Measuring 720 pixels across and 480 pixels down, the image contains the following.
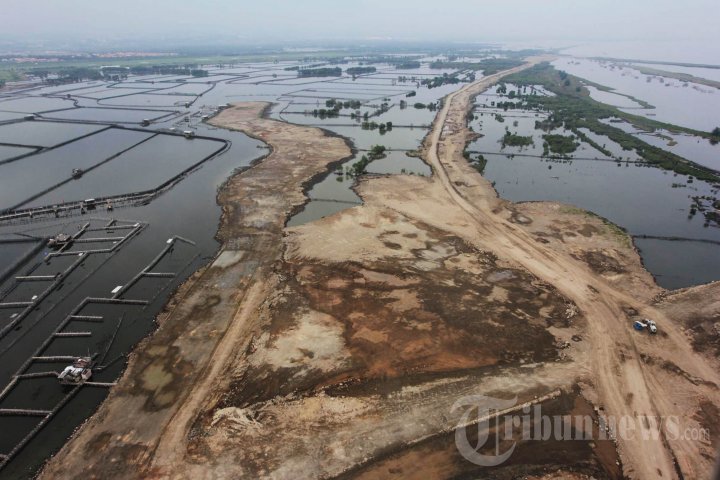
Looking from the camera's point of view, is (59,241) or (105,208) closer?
(59,241)

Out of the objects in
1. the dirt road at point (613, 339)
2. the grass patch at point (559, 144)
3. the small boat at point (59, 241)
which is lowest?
the dirt road at point (613, 339)

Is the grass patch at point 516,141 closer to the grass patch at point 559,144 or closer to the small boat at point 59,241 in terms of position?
the grass patch at point 559,144

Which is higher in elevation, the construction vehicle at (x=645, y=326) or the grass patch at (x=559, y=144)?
the grass patch at (x=559, y=144)

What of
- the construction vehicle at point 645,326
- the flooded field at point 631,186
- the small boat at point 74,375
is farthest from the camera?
the flooded field at point 631,186

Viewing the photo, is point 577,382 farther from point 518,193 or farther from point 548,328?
point 518,193

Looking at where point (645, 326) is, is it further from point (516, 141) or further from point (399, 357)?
point (516, 141)

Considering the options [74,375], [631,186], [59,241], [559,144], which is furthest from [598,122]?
[74,375]

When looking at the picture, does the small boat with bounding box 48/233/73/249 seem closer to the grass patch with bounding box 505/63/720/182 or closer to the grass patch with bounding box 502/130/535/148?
the grass patch with bounding box 502/130/535/148

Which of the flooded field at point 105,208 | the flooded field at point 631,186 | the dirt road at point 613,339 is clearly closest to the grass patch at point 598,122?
the flooded field at point 631,186

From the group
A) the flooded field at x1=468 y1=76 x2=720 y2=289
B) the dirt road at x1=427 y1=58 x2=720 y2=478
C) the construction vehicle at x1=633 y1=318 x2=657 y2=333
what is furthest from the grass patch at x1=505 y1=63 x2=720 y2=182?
the construction vehicle at x1=633 y1=318 x2=657 y2=333

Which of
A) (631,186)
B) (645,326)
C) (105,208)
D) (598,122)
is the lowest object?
(645,326)
